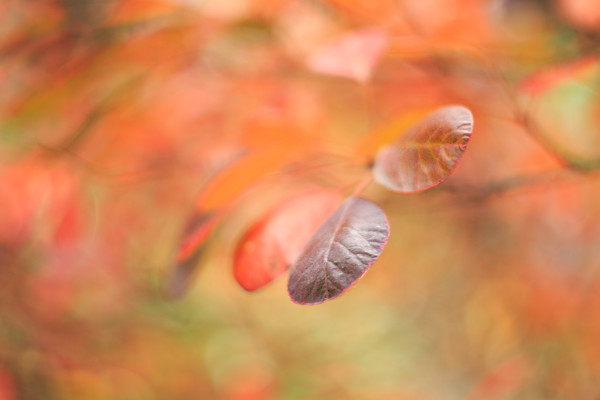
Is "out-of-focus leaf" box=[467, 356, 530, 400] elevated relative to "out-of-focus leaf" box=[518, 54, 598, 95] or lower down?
lower down

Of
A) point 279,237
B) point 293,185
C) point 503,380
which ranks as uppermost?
point 279,237

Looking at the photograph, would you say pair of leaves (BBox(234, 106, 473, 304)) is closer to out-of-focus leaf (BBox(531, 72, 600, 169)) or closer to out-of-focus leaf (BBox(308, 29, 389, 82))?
out-of-focus leaf (BBox(308, 29, 389, 82))

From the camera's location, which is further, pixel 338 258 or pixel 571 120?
pixel 571 120

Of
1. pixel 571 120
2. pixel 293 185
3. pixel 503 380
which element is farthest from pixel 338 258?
pixel 571 120

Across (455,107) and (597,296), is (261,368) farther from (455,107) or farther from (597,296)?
(455,107)

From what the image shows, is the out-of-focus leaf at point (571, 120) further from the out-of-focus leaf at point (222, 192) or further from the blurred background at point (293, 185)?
the out-of-focus leaf at point (222, 192)

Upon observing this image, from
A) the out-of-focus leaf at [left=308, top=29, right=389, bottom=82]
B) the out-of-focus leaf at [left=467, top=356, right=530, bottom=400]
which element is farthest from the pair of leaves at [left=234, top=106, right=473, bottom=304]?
the out-of-focus leaf at [left=467, top=356, right=530, bottom=400]

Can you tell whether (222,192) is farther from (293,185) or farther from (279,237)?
(293,185)

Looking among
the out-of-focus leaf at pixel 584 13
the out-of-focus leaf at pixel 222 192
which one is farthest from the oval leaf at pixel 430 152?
the out-of-focus leaf at pixel 584 13

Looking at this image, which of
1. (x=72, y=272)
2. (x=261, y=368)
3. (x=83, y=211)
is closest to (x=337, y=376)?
(x=261, y=368)
